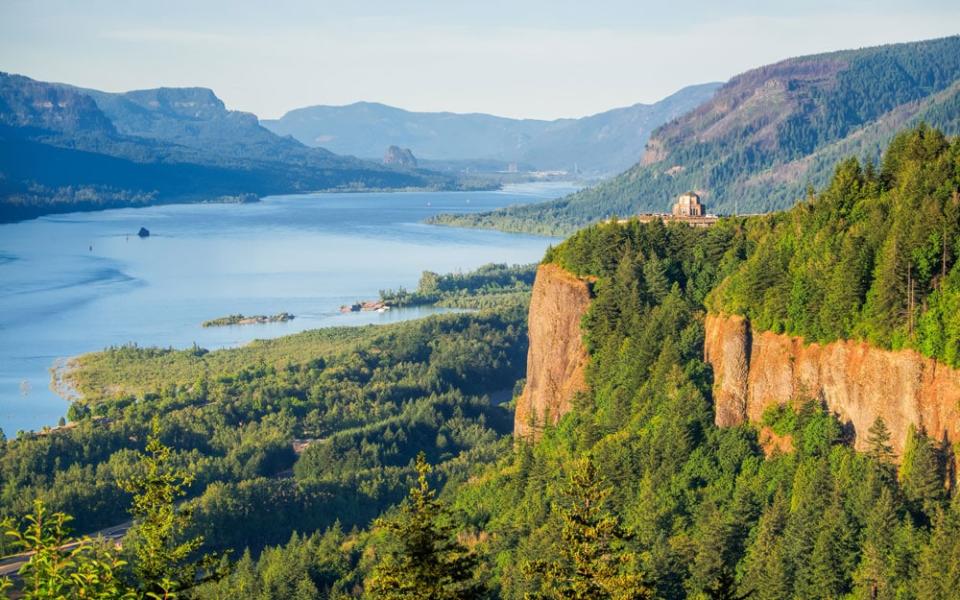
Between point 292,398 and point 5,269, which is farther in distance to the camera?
point 5,269

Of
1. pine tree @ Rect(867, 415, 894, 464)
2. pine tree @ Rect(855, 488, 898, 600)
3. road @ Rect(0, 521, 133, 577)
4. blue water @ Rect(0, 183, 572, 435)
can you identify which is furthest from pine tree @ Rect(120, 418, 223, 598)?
blue water @ Rect(0, 183, 572, 435)

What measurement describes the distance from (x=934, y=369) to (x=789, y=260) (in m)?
8.40

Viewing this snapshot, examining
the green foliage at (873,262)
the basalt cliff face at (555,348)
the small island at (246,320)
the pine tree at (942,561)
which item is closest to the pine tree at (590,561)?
the pine tree at (942,561)

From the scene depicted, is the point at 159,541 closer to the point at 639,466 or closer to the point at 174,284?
the point at 639,466

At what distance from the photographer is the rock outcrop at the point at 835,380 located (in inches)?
1280

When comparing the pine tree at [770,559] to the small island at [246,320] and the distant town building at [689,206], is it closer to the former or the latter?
the distant town building at [689,206]

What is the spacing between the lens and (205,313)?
11775 cm

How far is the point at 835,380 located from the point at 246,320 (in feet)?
264

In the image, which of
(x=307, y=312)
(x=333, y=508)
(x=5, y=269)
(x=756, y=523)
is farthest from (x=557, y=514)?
(x=5, y=269)

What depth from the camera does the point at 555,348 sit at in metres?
49.0

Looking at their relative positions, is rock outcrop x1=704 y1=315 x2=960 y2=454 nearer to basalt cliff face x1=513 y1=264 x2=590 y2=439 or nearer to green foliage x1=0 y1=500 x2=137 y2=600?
basalt cliff face x1=513 y1=264 x2=590 y2=439

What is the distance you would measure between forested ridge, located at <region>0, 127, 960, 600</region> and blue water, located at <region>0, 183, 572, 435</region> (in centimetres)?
1903

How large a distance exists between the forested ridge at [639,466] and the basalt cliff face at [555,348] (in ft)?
2.33

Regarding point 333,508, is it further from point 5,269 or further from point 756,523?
point 5,269
